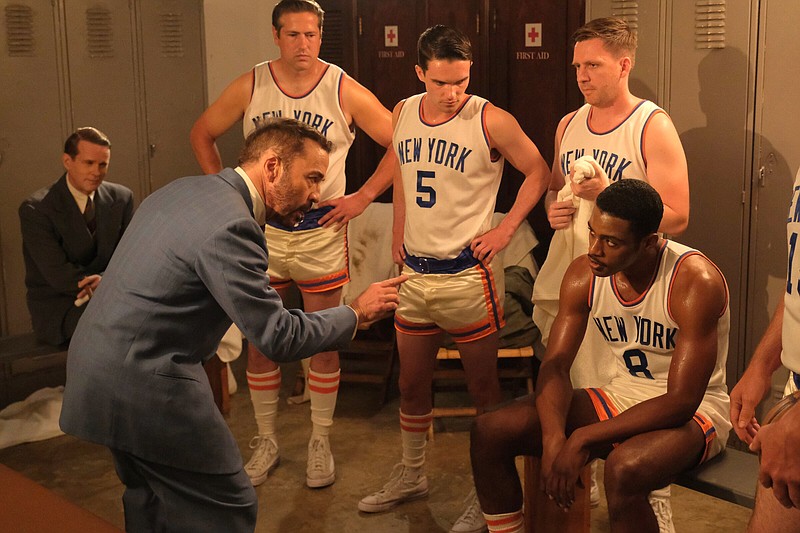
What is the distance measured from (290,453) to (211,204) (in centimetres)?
201

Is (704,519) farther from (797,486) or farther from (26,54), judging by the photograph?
(26,54)

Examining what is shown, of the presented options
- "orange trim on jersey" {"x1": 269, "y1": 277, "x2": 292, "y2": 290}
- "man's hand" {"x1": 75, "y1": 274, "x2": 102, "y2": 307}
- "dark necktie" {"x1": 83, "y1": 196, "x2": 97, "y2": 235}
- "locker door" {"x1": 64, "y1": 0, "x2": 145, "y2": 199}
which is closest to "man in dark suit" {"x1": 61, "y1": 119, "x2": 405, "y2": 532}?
"orange trim on jersey" {"x1": 269, "y1": 277, "x2": 292, "y2": 290}

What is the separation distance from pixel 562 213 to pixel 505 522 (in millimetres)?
1064

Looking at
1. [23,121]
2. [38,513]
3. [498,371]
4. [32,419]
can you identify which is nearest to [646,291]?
[38,513]

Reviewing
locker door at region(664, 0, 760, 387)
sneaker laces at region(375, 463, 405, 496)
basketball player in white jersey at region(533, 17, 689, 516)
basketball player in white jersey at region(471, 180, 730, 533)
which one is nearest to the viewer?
basketball player in white jersey at region(471, 180, 730, 533)

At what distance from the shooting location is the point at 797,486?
5.68ft

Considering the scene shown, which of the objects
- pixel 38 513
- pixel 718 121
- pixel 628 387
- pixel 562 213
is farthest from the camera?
pixel 718 121

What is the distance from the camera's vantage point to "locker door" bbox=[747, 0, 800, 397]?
3.73 meters

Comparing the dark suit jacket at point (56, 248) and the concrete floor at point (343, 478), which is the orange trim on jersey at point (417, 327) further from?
the dark suit jacket at point (56, 248)

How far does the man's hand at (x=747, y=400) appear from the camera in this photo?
2191 mm

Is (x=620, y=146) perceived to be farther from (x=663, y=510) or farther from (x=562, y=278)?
(x=663, y=510)

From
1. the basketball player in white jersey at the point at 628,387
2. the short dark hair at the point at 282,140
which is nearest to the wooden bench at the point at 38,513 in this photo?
the short dark hair at the point at 282,140

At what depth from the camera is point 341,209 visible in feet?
11.9

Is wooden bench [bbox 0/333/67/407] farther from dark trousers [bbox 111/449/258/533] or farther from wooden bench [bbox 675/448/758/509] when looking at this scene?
wooden bench [bbox 675/448/758/509]
